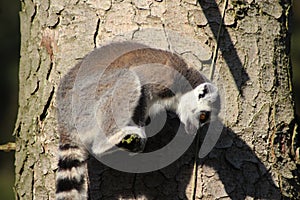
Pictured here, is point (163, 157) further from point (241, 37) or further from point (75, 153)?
point (241, 37)

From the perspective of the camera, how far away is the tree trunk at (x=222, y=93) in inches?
90.5

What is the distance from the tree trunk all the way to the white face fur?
4cm

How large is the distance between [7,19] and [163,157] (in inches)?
145

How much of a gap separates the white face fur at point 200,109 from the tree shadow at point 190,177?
37mm

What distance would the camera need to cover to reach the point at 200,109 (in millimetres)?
2314

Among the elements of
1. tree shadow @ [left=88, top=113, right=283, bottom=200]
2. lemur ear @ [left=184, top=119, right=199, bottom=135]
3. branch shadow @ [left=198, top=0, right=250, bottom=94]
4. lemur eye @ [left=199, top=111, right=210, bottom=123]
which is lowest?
tree shadow @ [left=88, top=113, right=283, bottom=200]

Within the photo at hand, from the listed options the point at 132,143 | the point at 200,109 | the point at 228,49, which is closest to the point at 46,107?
the point at 132,143

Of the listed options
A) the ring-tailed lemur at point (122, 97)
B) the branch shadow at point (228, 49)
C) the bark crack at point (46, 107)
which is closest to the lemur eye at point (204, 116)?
the ring-tailed lemur at point (122, 97)

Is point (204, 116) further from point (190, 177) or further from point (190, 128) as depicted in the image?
point (190, 177)

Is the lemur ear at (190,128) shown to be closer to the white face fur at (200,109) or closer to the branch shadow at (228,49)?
the white face fur at (200,109)

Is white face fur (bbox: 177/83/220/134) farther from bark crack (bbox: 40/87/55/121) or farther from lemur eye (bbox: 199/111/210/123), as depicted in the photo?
bark crack (bbox: 40/87/55/121)

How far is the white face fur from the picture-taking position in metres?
2.29

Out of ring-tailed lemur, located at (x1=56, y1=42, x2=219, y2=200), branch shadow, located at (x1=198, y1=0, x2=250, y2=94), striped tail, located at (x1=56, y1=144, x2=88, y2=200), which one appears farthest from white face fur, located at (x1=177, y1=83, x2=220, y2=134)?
striped tail, located at (x1=56, y1=144, x2=88, y2=200)

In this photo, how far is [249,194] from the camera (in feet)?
7.62
